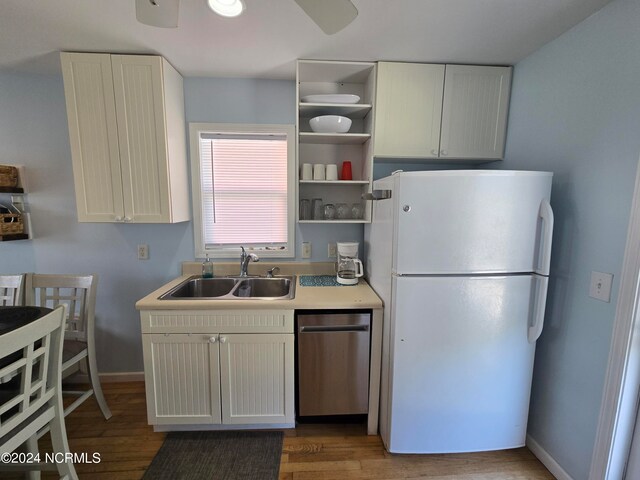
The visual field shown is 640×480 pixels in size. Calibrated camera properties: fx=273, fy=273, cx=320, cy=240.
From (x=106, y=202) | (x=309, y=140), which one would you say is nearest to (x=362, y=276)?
(x=309, y=140)

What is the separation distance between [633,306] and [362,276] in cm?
137

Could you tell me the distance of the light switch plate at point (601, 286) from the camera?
47.3 inches

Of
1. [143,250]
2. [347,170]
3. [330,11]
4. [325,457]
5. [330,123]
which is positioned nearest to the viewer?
[330,11]

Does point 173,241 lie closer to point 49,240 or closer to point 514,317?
point 49,240

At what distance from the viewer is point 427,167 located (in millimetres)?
2135

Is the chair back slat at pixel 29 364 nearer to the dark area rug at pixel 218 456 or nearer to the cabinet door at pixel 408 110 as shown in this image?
the dark area rug at pixel 218 456

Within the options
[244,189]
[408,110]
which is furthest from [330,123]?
[244,189]

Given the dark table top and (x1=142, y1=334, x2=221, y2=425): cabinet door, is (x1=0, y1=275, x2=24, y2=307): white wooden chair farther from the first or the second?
(x1=142, y1=334, x2=221, y2=425): cabinet door

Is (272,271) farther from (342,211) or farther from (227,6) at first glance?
(227,6)

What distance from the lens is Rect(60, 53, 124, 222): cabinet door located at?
1.62 m

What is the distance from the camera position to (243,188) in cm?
214

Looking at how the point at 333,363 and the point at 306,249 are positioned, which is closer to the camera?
the point at 333,363

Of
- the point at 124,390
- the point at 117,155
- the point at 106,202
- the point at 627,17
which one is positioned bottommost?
the point at 124,390

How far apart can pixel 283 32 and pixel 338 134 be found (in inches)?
24.5
